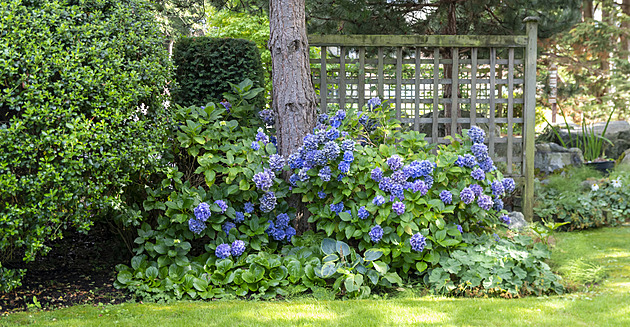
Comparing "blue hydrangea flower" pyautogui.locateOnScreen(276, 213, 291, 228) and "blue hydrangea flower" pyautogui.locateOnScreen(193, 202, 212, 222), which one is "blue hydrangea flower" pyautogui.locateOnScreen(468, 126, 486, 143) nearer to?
"blue hydrangea flower" pyautogui.locateOnScreen(276, 213, 291, 228)

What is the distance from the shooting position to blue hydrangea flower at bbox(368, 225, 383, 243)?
3172 millimetres

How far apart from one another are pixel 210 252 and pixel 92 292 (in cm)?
79

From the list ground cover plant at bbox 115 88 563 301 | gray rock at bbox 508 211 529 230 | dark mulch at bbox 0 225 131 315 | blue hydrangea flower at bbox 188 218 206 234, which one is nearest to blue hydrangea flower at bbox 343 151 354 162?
ground cover plant at bbox 115 88 563 301

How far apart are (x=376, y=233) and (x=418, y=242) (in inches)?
10.8

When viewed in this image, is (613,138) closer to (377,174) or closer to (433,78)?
(433,78)

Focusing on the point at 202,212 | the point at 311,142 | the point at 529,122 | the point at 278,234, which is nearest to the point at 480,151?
the point at 311,142

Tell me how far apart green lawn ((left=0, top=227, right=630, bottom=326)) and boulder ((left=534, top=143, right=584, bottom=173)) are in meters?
4.77

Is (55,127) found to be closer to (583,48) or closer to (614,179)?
(614,179)

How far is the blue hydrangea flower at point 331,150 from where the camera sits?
327cm

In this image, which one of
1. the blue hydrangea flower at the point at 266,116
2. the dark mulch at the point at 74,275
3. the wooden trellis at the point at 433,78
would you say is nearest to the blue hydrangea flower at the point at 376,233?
the blue hydrangea flower at the point at 266,116

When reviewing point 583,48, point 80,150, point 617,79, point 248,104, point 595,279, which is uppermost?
point 583,48

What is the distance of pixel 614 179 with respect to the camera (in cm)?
579

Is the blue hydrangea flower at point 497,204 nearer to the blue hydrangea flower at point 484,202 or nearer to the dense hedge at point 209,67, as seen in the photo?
the blue hydrangea flower at point 484,202

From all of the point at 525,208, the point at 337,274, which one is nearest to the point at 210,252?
the point at 337,274
